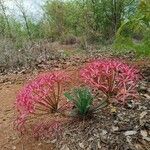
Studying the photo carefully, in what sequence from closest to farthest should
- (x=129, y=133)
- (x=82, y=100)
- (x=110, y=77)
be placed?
(x=129, y=133), (x=82, y=100), (x=110, y=77)

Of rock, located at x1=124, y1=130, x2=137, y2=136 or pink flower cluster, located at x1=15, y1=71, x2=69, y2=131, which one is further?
pink flower cluster, located at x1=15, y1=71, x2=69, y2=131

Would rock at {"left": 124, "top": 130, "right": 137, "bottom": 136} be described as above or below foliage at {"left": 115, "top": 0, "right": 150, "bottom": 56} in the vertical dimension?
below

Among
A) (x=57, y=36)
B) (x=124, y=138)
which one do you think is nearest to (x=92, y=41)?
(x=57, y=36)

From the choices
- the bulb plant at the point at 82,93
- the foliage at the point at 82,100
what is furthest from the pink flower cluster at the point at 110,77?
the foliage at the point at 82,100

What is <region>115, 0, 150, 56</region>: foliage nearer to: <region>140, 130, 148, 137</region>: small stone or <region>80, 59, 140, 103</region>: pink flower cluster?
<region>80, 59, 140, 103</region>: pink flower cluster

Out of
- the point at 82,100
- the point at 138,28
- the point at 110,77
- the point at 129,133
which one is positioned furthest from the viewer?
the point at 138,28

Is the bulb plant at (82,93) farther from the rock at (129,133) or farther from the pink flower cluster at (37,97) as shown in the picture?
the rock at (129,133)

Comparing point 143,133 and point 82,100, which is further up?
point 82,100

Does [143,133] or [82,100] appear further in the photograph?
[82,100]

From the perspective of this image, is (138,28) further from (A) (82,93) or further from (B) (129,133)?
(B) (129,133)

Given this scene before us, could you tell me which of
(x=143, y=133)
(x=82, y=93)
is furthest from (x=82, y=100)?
(x=143, y=133)

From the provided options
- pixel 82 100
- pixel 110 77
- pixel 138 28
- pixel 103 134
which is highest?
pixel 138 28

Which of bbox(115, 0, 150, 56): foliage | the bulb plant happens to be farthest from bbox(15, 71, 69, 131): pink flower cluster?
bbox(115, 0, 150, 56): foliage

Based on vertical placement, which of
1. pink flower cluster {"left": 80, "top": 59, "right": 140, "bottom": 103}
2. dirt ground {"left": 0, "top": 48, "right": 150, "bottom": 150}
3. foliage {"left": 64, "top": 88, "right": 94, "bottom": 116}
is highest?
pink flower cluster {"left": 80, "top": 59, "right": 140, "bottom": 103}
